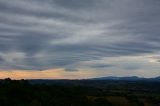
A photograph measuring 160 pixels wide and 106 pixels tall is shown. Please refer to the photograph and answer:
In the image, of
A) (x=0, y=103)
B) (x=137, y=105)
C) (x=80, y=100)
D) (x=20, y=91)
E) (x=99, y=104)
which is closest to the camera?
(x=0, y=103)

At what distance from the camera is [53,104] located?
49.6m

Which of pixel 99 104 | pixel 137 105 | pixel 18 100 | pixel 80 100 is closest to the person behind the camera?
pixel 18 100

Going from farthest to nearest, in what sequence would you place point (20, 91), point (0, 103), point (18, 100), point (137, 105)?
point (137, 105), point (20, 91), point (18, 100), point (0, 103)

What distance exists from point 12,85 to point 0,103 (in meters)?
11.0

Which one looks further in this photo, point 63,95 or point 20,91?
point 63,95

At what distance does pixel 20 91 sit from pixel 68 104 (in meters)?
6.78

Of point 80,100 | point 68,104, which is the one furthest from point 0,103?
point 80,100

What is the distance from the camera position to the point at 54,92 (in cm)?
6144

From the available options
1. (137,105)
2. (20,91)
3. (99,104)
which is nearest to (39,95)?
(20,91)

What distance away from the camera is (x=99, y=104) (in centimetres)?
6141

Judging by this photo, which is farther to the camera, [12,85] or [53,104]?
[12,85]

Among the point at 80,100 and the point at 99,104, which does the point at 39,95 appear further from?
the point at 99,104

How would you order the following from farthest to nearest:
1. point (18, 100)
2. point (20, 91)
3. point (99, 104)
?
1. point (99, 104)
2. point (20, 91)
3. point (18, 100)

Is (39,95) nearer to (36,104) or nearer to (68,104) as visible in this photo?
(68,104)
